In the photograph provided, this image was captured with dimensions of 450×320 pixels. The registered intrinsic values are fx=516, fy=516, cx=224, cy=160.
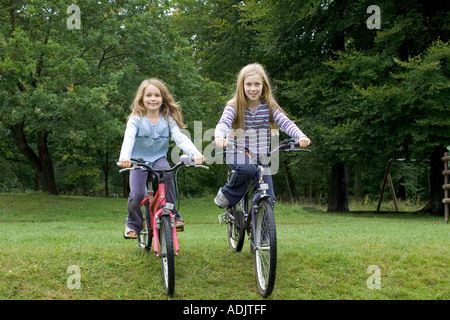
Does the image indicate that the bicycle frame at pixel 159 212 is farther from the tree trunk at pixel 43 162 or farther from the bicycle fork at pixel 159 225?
the tree trunk at pixel 43 162

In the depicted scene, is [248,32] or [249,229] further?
[248,32]

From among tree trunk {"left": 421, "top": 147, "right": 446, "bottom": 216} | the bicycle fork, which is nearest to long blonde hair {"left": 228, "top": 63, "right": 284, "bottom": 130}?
the bicycle fork

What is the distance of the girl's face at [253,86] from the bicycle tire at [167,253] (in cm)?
164

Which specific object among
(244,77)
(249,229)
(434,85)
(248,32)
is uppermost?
(248,32)

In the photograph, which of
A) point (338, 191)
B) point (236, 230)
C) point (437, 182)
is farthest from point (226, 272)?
point (338, 191)

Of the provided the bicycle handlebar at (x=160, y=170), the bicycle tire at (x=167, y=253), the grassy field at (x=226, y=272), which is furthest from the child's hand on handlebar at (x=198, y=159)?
the grassy field at (x=226, y=272)

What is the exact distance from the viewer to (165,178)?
17.3 feet

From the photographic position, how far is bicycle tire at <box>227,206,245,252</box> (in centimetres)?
612

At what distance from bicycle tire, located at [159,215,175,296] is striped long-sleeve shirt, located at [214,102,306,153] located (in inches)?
45.6

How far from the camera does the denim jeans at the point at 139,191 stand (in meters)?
5.33

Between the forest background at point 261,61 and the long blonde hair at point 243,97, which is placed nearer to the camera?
the long blonde hair at point 243,97
